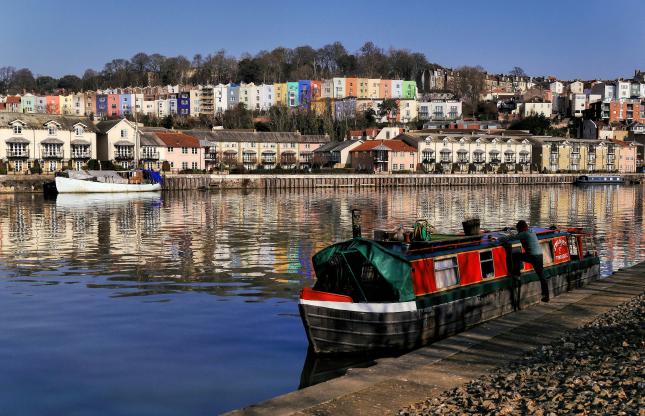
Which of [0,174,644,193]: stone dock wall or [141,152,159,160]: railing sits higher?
[141,152,159,160]: railing

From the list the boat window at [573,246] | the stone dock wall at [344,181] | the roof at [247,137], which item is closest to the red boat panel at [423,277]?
the boat window at [573,246]

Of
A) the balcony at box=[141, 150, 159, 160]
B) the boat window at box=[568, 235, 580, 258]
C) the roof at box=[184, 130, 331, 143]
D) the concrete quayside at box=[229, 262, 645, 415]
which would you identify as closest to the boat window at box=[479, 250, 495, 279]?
the concrete quayside at box=[229, 262, 645, 415]

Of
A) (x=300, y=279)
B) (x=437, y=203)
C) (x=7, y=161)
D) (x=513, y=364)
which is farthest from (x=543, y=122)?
(x=513, y=364)

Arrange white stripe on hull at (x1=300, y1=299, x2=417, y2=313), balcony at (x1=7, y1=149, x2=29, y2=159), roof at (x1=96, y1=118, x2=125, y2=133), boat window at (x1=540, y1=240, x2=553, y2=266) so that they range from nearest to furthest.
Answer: white stripe on hull at (x1=300, y1=299, x2=417, y2=313) < boat window at (x1=540, y1=240, x2=553, y2=266) < balcony at (x1=7, y1=149, x2=29, y2=159) < roof at (x1=96, y1=118, x2=125, y2=133)

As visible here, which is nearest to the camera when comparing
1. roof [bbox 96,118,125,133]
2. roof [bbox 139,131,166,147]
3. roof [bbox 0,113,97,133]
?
roof [bbox 0,113,97,133]

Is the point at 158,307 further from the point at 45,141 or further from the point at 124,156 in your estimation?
the point at 124,156

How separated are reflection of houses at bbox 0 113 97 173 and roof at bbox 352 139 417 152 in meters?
49.5

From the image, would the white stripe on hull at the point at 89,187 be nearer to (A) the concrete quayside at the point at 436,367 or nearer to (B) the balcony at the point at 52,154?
(B) the balcony at the point at 52,154

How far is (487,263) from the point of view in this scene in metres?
21.0

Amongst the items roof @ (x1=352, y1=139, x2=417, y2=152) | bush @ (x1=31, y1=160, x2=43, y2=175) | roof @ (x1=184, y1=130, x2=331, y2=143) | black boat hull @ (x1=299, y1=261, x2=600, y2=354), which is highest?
roof @ (x1=184, y1=130, x2=331, y2=143)

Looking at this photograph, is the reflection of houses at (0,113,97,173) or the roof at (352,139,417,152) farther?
the roof at (352,139,417,152)

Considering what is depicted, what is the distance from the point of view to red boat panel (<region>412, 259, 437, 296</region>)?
18.1 m

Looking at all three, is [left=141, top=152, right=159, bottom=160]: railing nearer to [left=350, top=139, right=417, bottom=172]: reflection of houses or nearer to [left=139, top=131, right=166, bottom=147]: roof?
[left=139, top=131, right=166, bottom=147]: roof

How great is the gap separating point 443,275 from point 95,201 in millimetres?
63889
